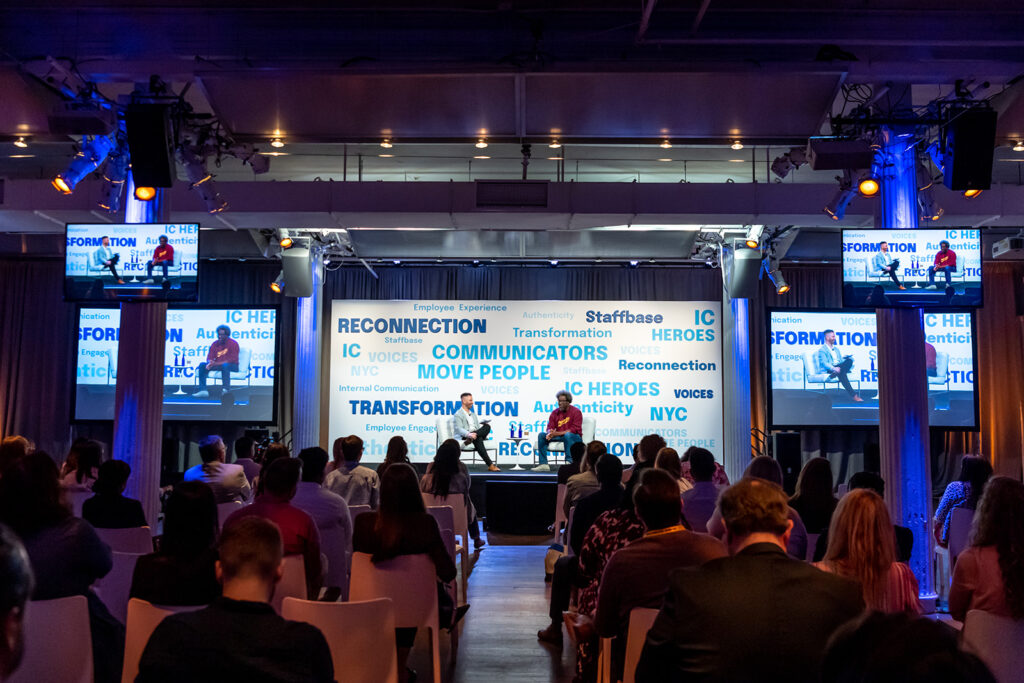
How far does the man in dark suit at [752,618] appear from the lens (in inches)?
75.2

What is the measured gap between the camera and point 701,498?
15.9ft

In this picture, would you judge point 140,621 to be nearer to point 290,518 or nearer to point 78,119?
point 290,518

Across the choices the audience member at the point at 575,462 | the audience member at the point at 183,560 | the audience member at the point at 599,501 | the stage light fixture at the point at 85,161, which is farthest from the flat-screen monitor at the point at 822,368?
the audience member at the point at 183,560

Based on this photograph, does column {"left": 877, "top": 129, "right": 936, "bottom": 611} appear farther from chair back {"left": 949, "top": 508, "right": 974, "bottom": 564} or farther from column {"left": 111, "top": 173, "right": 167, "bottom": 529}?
column {"left": 111, "top": 173, "right": 167, "bottom": 529}

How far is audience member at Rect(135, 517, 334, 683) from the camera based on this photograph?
185 cm

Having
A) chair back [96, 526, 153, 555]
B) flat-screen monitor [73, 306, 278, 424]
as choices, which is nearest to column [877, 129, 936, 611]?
chair back [96, 526, 153, 555]

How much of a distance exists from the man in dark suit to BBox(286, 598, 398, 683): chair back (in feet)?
3.79

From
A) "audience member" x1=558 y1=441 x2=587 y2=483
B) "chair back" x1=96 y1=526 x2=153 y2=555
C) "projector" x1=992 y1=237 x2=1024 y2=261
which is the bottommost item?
"chair back" x1=96 y1=526 x2=153 y2=555

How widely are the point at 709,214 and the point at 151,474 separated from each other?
6194mm

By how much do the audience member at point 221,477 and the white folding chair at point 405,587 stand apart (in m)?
2.30

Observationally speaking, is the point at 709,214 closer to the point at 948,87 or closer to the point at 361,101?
the point at 948,87

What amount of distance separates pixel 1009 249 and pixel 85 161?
34.9ft

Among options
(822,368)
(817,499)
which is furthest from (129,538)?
(822,368)

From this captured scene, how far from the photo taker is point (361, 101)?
19.7 feet
